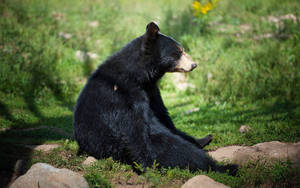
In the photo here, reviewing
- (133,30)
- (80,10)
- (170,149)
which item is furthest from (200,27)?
(170,149)

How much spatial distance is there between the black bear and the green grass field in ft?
0.79

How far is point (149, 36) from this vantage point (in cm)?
443

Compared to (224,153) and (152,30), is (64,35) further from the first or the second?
(224,153)

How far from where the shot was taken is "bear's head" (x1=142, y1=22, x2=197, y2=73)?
445cm

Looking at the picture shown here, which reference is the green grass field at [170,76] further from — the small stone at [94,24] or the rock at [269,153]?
the rock at [269,153]

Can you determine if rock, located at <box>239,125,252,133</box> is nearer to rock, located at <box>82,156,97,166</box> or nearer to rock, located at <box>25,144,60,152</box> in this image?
rock, located at <box>82,156,97,166</box>

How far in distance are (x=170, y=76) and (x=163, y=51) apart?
473 cm

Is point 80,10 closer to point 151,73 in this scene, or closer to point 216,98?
point 216,98

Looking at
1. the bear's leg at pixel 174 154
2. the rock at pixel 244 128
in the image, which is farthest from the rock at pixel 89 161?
the rock at pixel 244 128

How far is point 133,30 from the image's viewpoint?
37.5 feet

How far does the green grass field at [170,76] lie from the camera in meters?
4.49

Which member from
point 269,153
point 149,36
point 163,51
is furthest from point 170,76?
point 269,153

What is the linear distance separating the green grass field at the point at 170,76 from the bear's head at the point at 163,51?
1.48m

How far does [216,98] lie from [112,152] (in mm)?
3973
